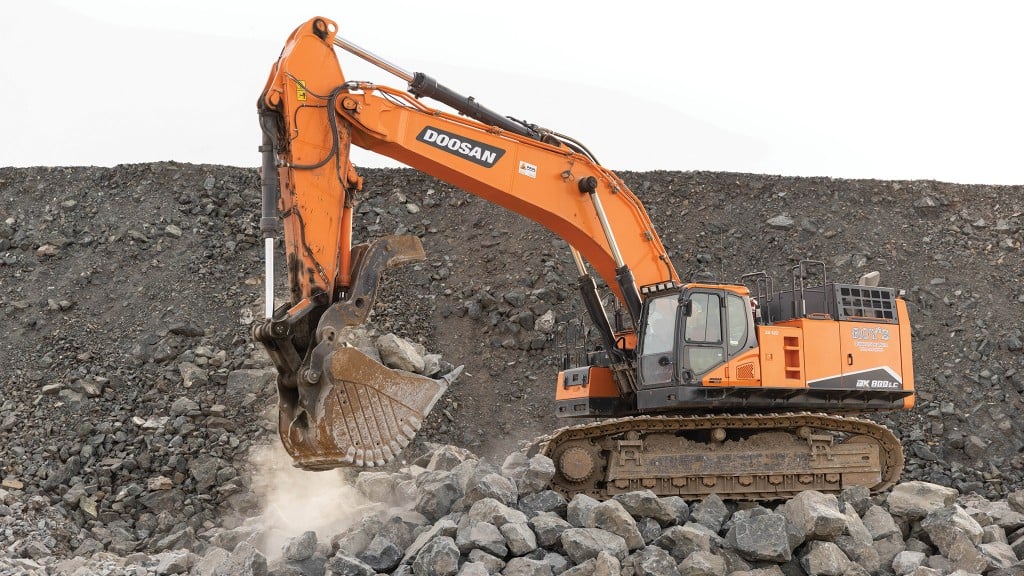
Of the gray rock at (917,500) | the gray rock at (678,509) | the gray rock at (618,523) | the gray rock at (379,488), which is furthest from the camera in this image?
the gray rock at (379,488)

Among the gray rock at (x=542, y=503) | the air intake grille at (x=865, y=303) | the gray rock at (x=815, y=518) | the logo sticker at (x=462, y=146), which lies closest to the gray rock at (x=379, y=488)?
the gray rock at (x=542, y=503)

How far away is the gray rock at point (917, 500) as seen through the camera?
920 cm

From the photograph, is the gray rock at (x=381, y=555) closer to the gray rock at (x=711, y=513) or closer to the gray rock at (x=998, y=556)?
the gray rock at (x=711, y=513)

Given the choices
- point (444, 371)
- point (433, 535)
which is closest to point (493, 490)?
point (433, 535)

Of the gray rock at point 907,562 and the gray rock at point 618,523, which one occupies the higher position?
the gray rock at point 618,523

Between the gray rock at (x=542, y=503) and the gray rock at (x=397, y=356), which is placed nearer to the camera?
the gray rock at (x=542, y=503)

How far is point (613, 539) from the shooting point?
7.96 m

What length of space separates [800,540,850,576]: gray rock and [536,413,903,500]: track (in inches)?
63.1

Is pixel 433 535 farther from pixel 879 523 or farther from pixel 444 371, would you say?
pixel 444 371

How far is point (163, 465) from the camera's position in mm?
14844

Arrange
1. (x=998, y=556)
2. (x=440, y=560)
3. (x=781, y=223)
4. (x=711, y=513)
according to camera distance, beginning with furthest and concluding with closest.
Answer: (x=781, y=223), (x=711, y=513), (x=998, y=556), (x=440, y=560)

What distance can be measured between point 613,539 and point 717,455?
7.25ft

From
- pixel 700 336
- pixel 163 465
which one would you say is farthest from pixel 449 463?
pixel 163 465

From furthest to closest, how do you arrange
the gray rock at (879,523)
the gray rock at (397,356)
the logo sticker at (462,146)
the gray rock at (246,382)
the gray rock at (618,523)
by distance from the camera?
1. the gray rock at (246,382)
2. the gray rock at (397,356)
3. the logo sticker at (462,146)
4. the gray rock at (879,523)
5. the gray rock at (618,523)
